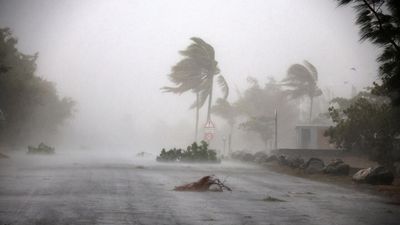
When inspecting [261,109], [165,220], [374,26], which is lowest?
[165,220]

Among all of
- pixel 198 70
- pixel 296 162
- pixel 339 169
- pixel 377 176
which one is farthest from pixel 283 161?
pixel 198 70

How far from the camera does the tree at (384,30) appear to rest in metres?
12.1

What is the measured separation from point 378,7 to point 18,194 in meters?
9.36

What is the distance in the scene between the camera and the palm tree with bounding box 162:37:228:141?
46.8m

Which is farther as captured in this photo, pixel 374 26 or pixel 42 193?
pixel 374 26

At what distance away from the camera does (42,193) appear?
453 inches

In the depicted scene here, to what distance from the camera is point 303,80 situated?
69.3 meters

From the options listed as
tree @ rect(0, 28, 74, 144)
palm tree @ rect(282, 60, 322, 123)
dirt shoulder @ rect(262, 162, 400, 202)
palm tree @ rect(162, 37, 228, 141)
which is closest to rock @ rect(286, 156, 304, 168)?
dirt shoulder @ rect(262, 162, 400, 202)

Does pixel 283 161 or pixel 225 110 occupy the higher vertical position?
pixel 225 110

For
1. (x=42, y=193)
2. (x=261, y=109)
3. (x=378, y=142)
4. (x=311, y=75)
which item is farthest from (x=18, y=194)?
(x=261, y=109)

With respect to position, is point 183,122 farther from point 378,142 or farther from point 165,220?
point 165,220

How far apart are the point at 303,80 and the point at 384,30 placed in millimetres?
57994

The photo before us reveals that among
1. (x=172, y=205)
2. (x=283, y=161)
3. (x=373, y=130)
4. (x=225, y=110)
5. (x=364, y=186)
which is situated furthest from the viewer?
(x=225, y=110)

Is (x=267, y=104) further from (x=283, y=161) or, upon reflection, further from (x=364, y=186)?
(x=364, y=186)
